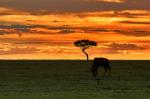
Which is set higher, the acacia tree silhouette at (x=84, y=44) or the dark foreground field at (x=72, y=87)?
the dark foreground field at (x=72, y=87)

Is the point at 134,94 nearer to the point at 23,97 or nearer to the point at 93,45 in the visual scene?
the point at 23,97

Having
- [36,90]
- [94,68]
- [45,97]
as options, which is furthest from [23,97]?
[94,68]

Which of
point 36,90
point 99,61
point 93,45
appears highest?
point 36,90

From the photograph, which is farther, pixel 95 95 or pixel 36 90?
pixel 36 90

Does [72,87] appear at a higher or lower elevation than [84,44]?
higher

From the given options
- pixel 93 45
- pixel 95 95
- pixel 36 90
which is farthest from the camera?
pixel 93 45

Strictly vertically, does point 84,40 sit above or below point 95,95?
below

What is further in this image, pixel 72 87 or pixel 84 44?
pixel 84 44

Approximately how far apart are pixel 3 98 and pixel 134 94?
23.0 ft

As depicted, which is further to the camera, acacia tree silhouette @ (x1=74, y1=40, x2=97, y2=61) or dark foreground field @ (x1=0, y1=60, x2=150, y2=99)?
acacia tree silhouette @ (x1=74, y1=40, x2=97, y2=61)

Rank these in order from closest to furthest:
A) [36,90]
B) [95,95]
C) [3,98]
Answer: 1. [3,98]
2. [95,95]
3. [36,90]

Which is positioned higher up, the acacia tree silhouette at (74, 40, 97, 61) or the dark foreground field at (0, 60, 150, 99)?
the dark foreground field at (0, 60, 150, 99)

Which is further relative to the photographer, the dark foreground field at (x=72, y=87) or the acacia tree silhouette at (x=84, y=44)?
the acacia tree silhouette at (x=84, y=44)

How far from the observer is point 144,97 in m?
25.3
